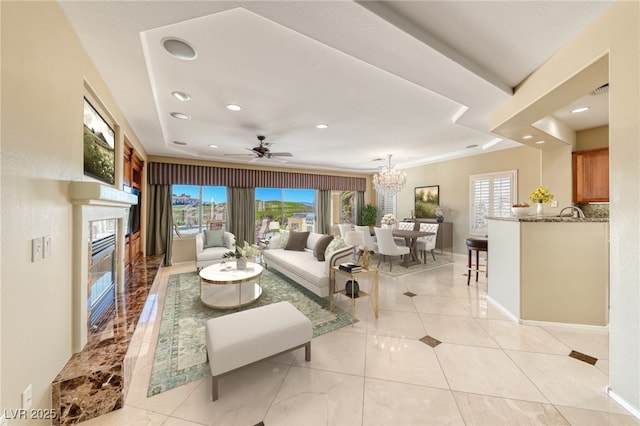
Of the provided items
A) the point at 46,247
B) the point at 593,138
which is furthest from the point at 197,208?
the point at 593,138

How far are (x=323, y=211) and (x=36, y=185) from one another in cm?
680

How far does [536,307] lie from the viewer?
272 centimetres

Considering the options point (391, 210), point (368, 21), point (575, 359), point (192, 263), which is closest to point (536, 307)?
point (575, 359)

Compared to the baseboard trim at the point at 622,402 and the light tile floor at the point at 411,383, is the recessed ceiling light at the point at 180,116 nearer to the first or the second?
the light tile floor at the point at 411,383

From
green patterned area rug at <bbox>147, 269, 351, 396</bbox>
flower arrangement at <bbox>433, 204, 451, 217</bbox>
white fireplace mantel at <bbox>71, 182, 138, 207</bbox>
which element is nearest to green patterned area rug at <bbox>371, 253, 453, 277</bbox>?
flower arrangement at <bbox>433, 204, 451, 217</bbox>

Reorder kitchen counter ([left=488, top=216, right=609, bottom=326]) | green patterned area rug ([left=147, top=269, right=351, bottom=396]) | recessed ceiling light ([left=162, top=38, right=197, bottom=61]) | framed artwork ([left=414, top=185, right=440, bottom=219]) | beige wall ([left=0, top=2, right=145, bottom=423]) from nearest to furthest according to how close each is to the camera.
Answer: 1. beige wall ([left=0, top=2, right=145, bottom=423])
2. recessed ceiling light ([left=162, top=38, right=197, bottom=61])
3. green patterned area rug ([left=147, top=269, right=351, bottom=396])
4. kitchen counter ([left=488, top=216, right=609, bottom=326])
5. framed artwork ([left=414, top=185, right=440, bottom=219])

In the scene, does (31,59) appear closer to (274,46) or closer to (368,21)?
(274,46)

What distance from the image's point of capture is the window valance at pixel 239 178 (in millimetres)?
5421

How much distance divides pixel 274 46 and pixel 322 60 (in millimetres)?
427

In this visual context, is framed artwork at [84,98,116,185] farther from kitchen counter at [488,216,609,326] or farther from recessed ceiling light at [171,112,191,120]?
kitchen counter at [488,216,609,326]

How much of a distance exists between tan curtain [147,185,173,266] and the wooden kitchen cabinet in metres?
7.62

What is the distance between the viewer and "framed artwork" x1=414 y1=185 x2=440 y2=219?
6777 mm

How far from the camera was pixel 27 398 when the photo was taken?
1205 mm

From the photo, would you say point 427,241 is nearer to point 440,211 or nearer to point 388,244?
point 440,211
